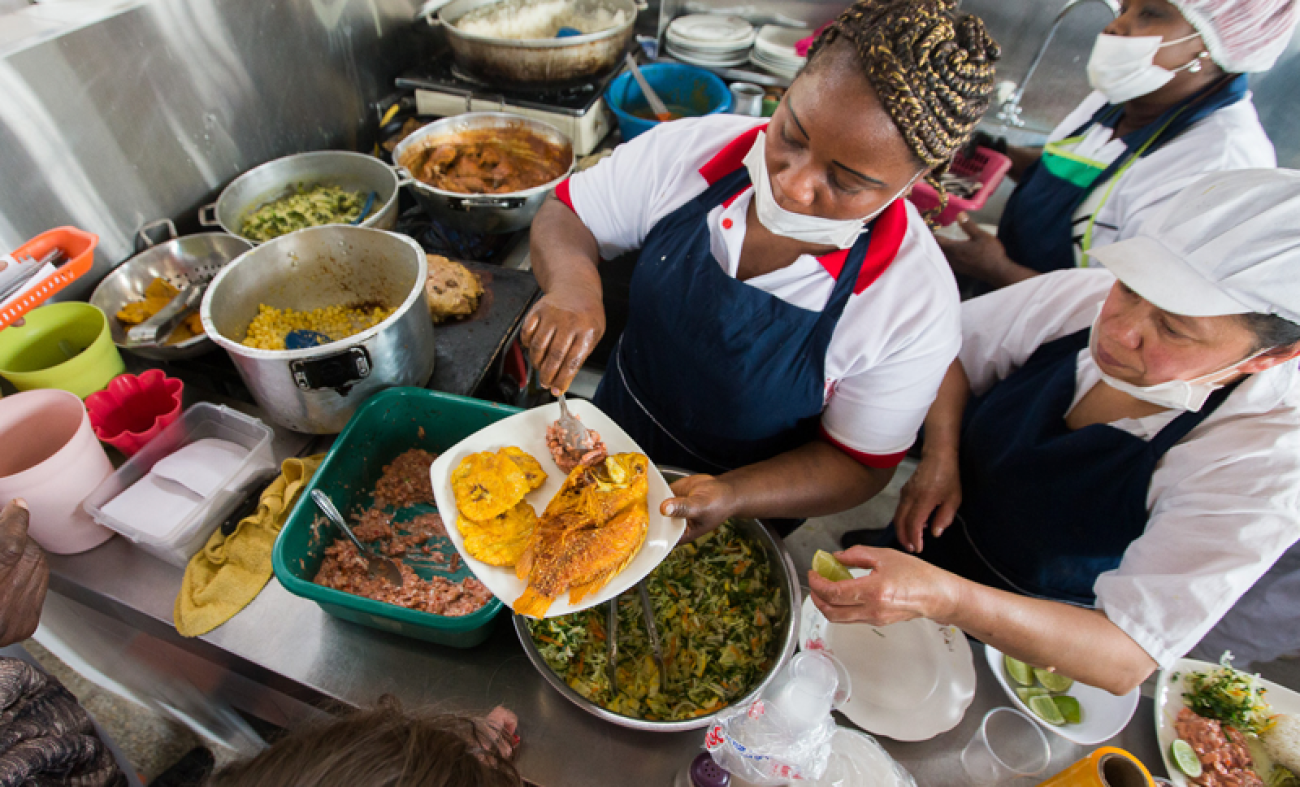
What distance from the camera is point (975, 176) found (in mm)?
3578

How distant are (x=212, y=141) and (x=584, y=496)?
102 inches

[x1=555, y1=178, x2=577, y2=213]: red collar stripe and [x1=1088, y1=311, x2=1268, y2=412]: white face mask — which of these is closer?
[x1=1088, y1=311, x2=1268, y2=412]: white face mask

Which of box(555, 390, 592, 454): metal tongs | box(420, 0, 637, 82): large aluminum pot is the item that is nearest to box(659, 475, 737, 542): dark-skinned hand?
box(555, 390, 592, 454): metal tongs

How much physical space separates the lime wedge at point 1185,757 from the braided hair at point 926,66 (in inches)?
71.9

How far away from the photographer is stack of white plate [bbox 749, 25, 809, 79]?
155 inches

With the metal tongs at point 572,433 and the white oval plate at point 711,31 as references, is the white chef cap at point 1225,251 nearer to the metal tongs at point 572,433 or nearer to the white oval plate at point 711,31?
the metal tongs at point 572,433

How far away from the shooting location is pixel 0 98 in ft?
6.32

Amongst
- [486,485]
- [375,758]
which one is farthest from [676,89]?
[375,758]

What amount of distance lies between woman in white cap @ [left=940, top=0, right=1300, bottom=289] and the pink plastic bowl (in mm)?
3686

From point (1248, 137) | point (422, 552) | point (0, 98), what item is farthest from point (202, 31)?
point (1248, 137)

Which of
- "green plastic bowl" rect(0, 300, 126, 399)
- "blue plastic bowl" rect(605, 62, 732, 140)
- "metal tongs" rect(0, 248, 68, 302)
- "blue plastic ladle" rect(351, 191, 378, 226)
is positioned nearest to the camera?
"metal tongs" rect(0, 248, 68, 302)

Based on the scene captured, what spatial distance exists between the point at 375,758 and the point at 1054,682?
73.3 inches

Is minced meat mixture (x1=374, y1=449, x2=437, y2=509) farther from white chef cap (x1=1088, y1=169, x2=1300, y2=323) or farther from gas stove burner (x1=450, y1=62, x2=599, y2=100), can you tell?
gas stove burner (x1=450, y1=62, x2=599, y2=100)

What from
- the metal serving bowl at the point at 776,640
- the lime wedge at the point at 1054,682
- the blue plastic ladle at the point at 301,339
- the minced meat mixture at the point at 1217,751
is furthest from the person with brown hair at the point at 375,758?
the minced meat mixture at the point at 1217,751
